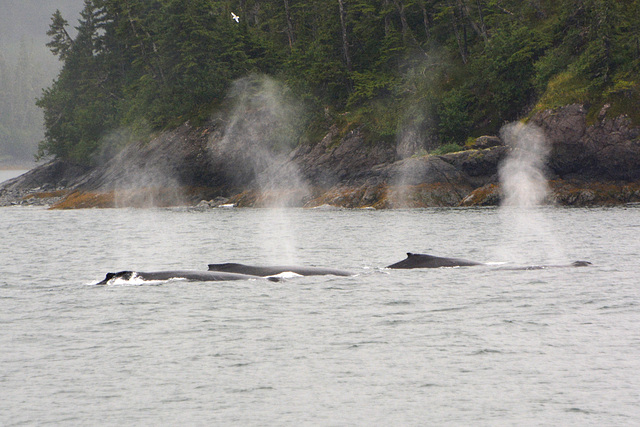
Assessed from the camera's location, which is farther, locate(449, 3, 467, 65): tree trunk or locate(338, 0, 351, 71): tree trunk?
locate(338, 0, 351, 71): tree trunk

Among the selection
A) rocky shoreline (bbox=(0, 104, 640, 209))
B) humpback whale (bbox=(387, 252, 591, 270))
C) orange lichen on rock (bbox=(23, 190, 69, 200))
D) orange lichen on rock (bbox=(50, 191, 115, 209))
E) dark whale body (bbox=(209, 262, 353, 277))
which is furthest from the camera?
orange lichen on rock (bbox=(23, 190, 69, 200))

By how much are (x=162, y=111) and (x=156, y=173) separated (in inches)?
414

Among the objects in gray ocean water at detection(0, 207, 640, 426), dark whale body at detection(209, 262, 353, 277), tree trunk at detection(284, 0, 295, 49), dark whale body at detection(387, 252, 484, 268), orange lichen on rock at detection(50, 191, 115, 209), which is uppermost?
tree trunk at detection(284, 0, 295, 49)

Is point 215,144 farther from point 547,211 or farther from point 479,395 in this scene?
point 479,395

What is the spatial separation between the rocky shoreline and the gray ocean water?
2610 cm

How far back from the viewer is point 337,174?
75.4 metres

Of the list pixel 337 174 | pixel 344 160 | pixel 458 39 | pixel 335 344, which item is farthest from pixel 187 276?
pixel 458 39

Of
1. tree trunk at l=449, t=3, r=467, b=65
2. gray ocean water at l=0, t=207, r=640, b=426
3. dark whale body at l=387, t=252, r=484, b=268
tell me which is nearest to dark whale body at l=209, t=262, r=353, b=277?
gray ocean water at l=0, t=207, r=640, b=426

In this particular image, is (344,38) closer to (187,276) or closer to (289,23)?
→ (289,23)

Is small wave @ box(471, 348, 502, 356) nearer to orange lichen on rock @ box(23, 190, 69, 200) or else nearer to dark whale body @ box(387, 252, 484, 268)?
dark whale body @ box(387, 252, 484, 268)

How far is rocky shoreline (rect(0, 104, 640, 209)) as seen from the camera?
6034 cm

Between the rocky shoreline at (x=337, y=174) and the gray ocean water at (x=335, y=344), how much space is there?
2610 centimetres

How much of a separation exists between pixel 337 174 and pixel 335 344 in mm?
58377

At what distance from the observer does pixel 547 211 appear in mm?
56625
